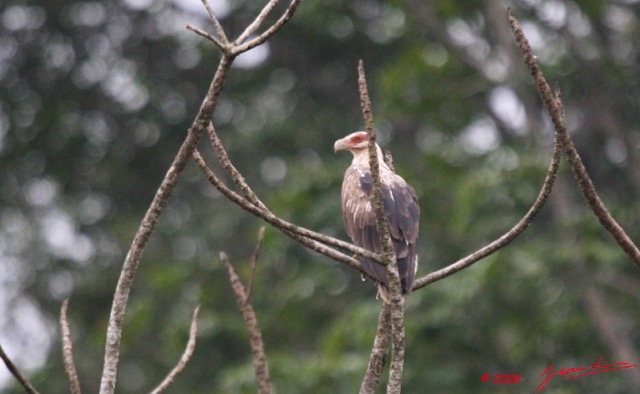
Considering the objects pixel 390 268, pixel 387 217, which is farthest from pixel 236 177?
pixel 387 217

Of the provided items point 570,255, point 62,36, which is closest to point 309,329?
point 570,255

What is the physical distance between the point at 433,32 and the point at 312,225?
Answer: 3.26 meters

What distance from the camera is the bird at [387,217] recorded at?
18.2 ft

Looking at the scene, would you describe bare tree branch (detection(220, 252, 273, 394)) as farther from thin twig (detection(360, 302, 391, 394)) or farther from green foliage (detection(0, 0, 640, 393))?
green foliage (detection(0, 0, 640, 393))

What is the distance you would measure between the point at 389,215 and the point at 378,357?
5.53ft

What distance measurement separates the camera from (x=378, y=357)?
14.8ft

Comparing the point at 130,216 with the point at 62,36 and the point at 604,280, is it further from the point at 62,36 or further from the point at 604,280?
the point at 604,280

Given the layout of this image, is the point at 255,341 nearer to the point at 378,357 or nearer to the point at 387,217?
the point at 378,357

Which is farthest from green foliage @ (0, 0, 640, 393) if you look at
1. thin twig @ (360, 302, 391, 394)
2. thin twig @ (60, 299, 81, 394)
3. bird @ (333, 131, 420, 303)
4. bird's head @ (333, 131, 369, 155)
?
thin twig @ (60, 299, 81, 394)

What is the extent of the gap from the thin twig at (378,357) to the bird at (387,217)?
2.02 ft

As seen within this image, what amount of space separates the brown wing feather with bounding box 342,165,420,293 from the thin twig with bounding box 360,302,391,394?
2.60 feet

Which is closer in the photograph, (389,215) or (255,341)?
(255,341)

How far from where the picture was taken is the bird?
5541 millimetres

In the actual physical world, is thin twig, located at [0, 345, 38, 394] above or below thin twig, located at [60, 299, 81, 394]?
above
